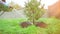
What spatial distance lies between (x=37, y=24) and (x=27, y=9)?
0.27 m

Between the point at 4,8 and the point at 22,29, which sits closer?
the point at 22,29

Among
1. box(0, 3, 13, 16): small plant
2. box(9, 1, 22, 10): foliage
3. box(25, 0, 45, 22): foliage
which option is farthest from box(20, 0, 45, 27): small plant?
box(0, 3, 13, 16): small plant

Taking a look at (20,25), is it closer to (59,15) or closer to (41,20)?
(41,20)

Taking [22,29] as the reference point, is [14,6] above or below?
above

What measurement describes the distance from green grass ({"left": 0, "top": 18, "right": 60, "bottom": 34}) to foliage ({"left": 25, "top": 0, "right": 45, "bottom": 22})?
11cm

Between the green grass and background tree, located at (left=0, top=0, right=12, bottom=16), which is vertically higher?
background tree, located at (left=0, top=0, right=12, bottom=16)

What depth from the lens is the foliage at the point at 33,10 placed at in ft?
8.45

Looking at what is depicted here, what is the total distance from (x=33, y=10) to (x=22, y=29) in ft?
1.33

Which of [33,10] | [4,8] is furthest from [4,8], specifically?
[33,10]

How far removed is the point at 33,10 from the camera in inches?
101

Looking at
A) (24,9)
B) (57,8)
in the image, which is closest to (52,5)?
A: (57,8)

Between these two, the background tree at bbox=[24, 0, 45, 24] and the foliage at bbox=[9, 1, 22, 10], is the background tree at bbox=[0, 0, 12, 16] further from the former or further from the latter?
the background tree at bbox=[24, 0, 45, 24]

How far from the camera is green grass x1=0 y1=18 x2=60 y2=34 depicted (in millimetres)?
2250

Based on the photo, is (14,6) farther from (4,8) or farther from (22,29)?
(22,29)
